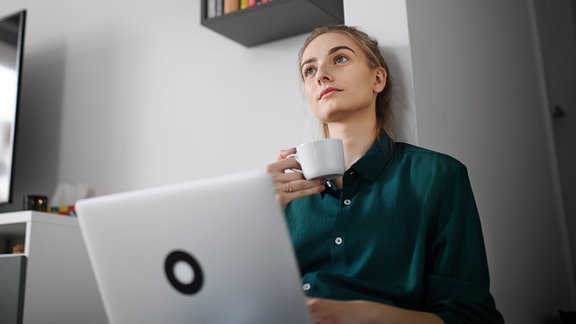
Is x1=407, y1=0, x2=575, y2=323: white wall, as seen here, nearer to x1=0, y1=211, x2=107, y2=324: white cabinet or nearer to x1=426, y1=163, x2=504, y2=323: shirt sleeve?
x1=426, y1=163, x2=504, y2=323: shirt sleeve

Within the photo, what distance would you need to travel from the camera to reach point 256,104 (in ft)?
7.42

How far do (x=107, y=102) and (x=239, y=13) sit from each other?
105 centimetres

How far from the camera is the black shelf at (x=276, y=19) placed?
1.93m

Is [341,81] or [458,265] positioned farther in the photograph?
[341,81]

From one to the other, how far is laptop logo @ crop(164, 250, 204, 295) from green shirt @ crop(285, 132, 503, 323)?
1.30ft

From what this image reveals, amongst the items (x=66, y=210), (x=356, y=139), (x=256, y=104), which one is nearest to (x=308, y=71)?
(x=356, y=139)

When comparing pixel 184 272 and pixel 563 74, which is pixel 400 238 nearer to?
pixel 184 272

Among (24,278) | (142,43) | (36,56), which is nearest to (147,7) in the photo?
(142,43)

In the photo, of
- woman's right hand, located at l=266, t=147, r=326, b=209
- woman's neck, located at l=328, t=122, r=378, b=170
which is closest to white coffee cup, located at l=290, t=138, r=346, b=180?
woman's right hand, located at l=266, t=147, r=326, b=209

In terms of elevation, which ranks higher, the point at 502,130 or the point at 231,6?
the point at 231,6

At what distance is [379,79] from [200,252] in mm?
783

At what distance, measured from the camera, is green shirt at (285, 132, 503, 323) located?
3.32 ft

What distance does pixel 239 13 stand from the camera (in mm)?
1978

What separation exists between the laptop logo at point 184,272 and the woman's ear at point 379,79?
772mm
